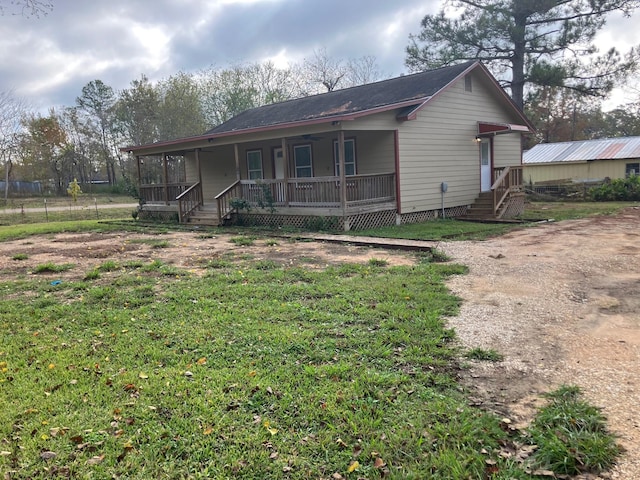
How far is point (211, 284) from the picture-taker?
6.74m

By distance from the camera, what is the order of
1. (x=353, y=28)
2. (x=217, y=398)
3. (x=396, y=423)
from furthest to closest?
(x=353, y=28) < (x=217, y=398) < (x=396, y=423)

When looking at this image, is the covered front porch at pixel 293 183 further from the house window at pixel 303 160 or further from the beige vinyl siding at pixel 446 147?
the beige vinyl siding at pixel 446 147

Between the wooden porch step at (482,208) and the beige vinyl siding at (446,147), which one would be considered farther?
the wooden porch step at (482,208)

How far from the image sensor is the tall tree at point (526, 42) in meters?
21.5

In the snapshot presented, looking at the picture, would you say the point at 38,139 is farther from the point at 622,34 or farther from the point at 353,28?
the point at 622,34

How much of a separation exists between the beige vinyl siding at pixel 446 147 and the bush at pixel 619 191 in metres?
8.82

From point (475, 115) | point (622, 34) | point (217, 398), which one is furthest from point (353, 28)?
point (217, 398)

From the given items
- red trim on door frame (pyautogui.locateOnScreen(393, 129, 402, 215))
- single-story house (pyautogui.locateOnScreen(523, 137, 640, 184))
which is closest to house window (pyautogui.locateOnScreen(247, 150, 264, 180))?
red trim on door frame (pyautogui.locateOnScreen(393, 129, 402, 215))

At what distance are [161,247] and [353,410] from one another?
28.6ft

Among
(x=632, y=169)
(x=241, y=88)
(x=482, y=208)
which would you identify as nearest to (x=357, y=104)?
(x=482, y=208)

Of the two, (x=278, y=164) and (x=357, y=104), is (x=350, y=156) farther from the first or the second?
(x=278, y=164)

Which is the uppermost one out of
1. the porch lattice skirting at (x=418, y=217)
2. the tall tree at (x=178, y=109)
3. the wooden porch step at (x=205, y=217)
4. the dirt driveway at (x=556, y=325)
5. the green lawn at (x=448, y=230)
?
the tall tree at (x=178, y=109)

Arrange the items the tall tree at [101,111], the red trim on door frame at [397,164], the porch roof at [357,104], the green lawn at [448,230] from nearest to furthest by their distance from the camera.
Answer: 1. the green lawn at [448,230]
2. the porch roof at [357,104]
3. the red trim on door frame at [397,164]
4. the tall tree at [101,111]

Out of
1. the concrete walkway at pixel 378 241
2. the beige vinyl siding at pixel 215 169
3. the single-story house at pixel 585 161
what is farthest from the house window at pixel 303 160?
the single-story house at pixel 585 161
